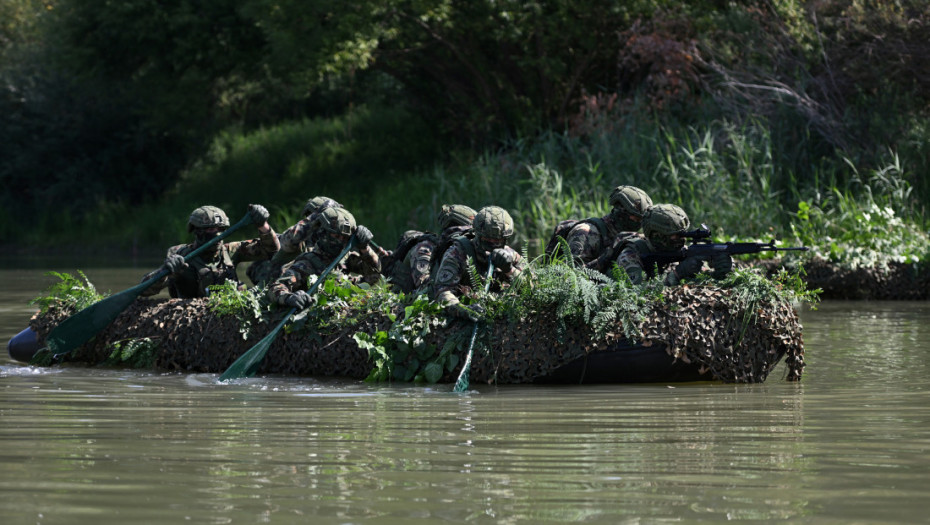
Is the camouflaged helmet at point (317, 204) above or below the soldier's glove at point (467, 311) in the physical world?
above

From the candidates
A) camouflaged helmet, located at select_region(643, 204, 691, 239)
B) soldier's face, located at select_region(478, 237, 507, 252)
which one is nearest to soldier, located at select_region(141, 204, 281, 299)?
soldier's face, located at select_region(478, 237, 507, 252)

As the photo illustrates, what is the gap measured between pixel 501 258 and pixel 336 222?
5.98 feet

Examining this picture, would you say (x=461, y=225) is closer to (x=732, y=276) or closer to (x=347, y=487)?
(x=732, y=276)

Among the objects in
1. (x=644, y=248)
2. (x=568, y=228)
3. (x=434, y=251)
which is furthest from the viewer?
(x=568, y=228)

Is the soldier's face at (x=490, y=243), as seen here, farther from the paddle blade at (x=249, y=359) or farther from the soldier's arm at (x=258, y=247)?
the soldier's arm at (x=258, y=247)

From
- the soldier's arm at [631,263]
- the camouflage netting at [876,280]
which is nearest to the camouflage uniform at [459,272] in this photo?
the soldier's arm at [631,263]

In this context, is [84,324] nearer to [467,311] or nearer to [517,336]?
[467,311]

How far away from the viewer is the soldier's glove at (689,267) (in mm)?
11586

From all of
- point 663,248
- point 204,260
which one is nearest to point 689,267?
point 663,248

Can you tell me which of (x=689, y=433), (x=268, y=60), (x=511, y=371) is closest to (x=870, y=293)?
(x=511, y=371)

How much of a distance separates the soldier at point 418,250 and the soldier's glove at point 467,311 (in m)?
1.10

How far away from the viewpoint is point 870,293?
67.0 ft

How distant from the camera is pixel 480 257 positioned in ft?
38.4

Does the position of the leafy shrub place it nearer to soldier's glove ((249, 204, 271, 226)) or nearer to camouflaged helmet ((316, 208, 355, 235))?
soldier's glove ((249, 204, 271, 226))
